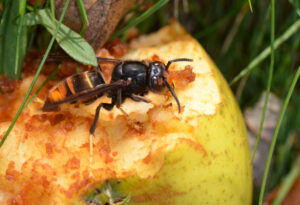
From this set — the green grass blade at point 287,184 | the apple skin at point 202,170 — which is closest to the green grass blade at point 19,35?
the apple skin at point 202,170

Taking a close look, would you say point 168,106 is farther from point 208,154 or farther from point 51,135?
point 51,135

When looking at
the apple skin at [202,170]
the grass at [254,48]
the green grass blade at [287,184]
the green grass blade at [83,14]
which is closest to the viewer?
the apple skin at [202,170]

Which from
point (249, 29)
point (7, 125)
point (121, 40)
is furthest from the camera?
point (249, 29)

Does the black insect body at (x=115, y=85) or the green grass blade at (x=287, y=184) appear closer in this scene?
the black insect body at (x=115, y=85)

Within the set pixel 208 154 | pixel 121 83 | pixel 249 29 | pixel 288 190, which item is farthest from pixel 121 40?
pixel 288 190

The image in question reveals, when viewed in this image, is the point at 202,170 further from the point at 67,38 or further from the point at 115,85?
the point at 67,38

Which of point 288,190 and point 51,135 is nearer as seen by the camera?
point 51,135

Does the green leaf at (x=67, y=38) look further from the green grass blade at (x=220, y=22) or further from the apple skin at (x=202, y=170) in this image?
the green grass blade at (x=220, y=22)
